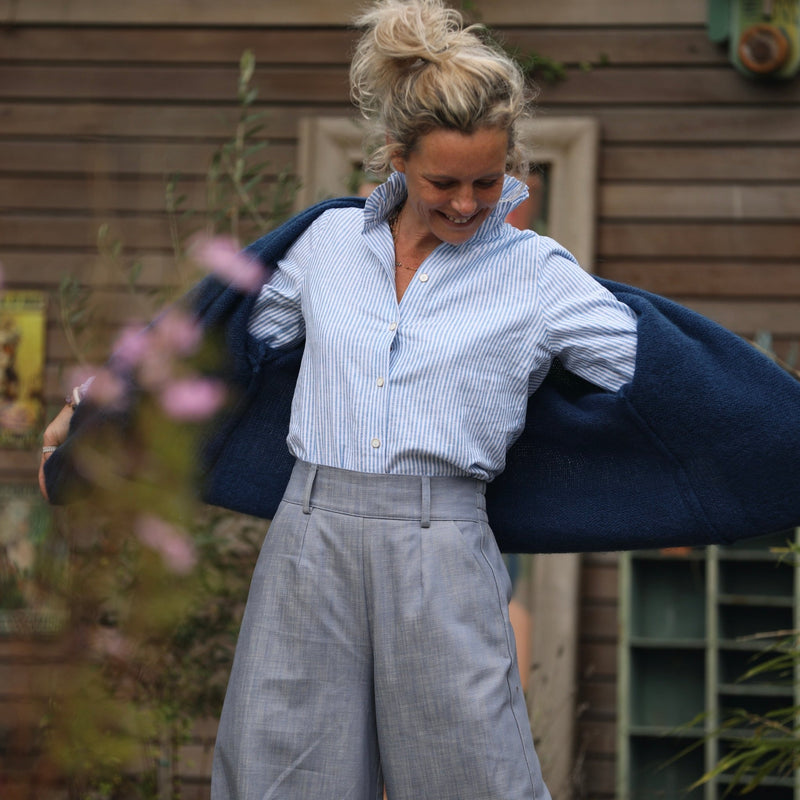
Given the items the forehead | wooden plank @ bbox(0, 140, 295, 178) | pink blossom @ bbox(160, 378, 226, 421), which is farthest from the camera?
wooden plank @ bbox(0, 140, 295, 178)

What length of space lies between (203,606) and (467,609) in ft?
5.51

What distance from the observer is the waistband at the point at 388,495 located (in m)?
2.02

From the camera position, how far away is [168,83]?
15.9ft

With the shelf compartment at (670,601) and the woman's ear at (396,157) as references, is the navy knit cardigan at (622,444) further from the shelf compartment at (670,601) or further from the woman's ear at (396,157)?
the shelf compartment at (670,601)

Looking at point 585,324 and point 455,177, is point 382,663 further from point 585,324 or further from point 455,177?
point 455,177

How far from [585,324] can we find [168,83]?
3.21 m

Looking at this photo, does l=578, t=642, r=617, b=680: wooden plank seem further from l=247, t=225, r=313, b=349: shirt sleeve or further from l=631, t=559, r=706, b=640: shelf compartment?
l=247, t=225, r=313, b=349: shirt sleeve

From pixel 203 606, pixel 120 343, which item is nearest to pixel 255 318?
pixel 120 343

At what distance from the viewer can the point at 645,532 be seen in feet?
7.45

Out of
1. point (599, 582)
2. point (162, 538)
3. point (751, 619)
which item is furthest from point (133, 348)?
point (751, 619)

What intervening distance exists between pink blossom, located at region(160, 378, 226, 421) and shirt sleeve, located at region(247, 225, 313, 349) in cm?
14

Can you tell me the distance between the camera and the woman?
199cm

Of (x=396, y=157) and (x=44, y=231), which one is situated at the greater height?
(x=44, y=231)

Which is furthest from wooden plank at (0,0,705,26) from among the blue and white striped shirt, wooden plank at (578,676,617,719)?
the blue and white striped shirt
